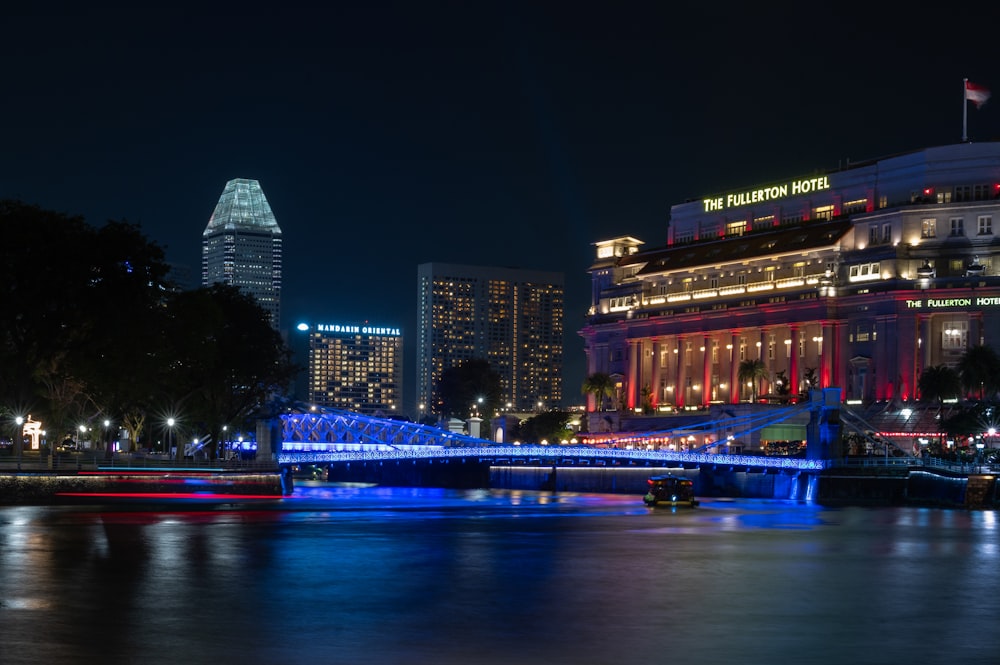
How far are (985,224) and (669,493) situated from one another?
83.7 metres

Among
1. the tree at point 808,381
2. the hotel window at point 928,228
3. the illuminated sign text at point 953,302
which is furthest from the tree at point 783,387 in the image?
the hotel window at point 928,228

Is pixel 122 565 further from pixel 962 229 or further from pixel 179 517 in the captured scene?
pixel 962 229

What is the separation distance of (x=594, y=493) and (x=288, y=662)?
138 metres

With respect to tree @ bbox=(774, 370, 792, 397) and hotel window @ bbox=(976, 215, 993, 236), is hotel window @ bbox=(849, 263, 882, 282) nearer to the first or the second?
hotel window @ bbox=(976, 215, 993, 236)

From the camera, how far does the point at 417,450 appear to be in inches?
6501

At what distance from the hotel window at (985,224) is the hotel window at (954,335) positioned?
12.0 metres

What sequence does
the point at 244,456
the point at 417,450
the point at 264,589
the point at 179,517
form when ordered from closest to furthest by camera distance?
the point at 264,589 < the point at 179,517 < the point at 417,450 < the point at 244,456

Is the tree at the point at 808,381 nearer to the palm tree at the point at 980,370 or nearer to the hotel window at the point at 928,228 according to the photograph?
the hotel window at the point at 928,228

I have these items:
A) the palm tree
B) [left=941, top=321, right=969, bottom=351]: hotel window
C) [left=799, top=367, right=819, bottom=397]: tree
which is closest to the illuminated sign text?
[left=941, top=321, right=969, bottom=351]: hotel window

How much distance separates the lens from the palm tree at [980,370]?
164750 mm

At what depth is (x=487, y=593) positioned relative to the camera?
45188 millimetres

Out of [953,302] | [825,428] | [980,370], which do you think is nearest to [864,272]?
[953,302]

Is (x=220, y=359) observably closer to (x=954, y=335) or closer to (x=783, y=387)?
(x=783, y=387)

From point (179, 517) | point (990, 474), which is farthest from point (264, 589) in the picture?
point (990, 474)
